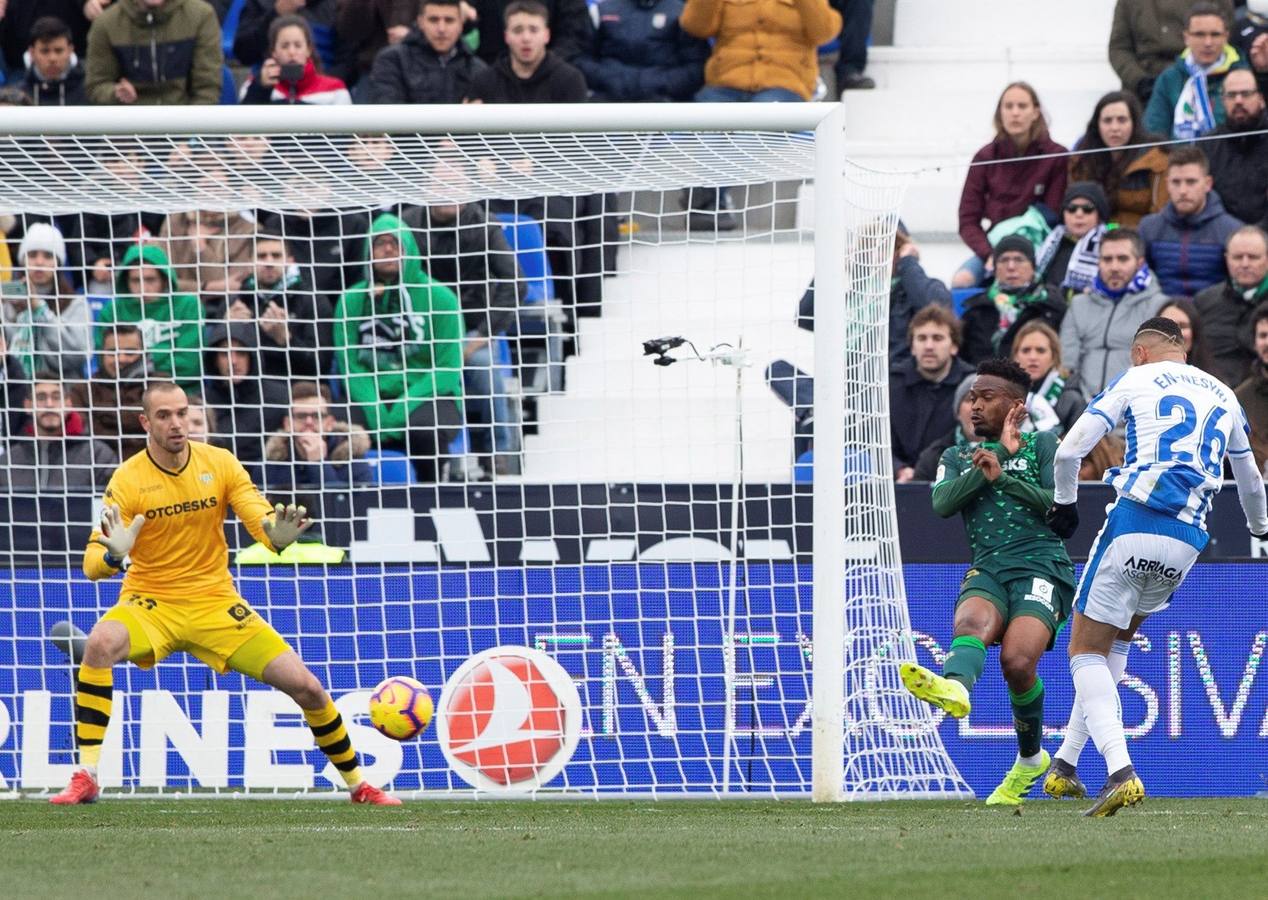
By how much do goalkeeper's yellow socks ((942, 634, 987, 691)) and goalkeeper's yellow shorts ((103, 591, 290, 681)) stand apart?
3112mm

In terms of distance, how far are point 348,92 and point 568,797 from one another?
627 cm

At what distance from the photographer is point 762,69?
45.8 ft

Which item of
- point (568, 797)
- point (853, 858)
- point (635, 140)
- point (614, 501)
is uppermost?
point (635, 140)

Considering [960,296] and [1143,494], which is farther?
[960,296]

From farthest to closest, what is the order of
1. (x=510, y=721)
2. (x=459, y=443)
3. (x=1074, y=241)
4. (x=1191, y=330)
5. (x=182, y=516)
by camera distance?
(x=1074, y=241), (x=459, y=443), (x=1191, y=330), (x=510, y=721), (x=182, y=516)

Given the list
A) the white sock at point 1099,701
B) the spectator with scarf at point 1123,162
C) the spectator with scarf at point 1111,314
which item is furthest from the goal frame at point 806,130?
the spectator with scarf at point 1123,162

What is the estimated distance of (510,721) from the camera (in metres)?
10.5

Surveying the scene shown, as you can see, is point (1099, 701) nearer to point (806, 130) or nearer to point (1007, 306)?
point (806, 130)

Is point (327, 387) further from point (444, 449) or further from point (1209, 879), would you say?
point (1209, 879)

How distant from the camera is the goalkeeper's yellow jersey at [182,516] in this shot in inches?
365

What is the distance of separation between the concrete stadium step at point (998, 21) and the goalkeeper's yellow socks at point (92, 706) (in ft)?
32.0

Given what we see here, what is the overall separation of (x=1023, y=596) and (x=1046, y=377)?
271cm

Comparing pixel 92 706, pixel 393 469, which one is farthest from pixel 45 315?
pixel 92 706

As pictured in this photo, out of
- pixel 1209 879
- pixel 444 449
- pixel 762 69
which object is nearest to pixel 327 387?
pixel 444 449
